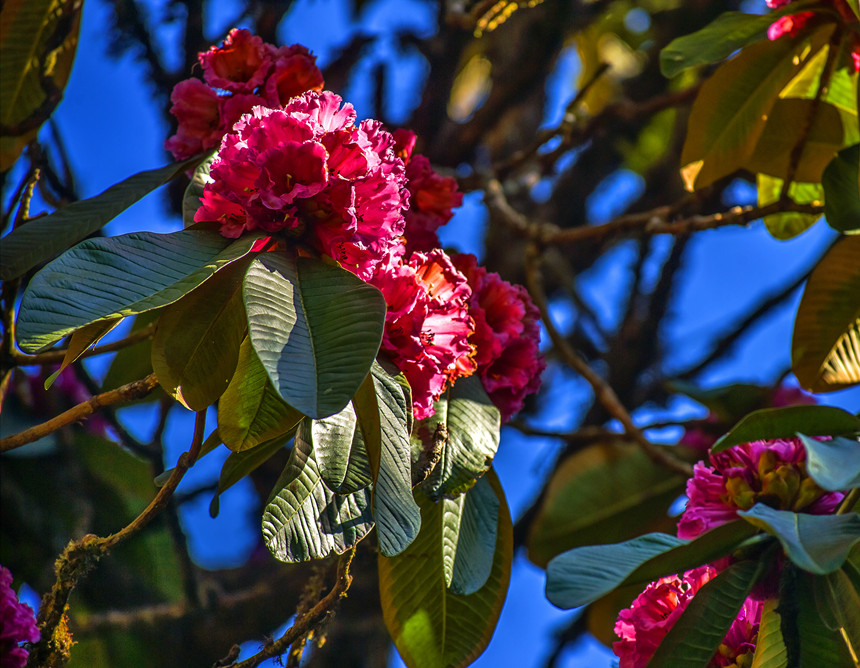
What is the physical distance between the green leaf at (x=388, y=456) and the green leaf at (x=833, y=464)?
0.94ft

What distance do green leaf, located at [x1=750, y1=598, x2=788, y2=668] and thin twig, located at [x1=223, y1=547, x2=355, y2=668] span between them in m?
0.36

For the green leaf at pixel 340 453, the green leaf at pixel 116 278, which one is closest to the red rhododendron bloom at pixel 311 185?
the green leaf at pixel 116 278

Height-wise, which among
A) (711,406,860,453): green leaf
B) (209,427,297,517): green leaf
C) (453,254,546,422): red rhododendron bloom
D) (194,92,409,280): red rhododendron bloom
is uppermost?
(194,92,409,280): red rhododendron bloom

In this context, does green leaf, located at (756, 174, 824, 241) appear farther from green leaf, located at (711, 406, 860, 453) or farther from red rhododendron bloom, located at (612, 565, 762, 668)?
red rhododendron bloom, located at (612, 565, 762, 668)

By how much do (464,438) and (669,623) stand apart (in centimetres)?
26

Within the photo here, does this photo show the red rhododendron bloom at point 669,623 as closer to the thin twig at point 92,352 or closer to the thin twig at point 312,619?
the thin twig at point 312,619

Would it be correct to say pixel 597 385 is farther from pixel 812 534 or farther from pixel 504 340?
pixel 812 534

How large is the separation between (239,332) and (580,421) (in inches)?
56.1

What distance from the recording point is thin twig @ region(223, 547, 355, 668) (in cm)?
68

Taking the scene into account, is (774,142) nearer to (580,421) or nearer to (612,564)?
(612,564)

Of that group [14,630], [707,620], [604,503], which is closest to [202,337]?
[14,630]

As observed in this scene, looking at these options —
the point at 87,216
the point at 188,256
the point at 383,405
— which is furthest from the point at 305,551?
the point at 87,216

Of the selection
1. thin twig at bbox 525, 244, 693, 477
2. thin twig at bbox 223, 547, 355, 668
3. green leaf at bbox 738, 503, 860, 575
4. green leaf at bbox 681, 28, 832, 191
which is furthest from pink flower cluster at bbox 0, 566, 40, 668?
green leaf at bbox 681, 28, 832, 191

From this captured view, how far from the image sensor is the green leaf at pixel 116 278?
51 cm
